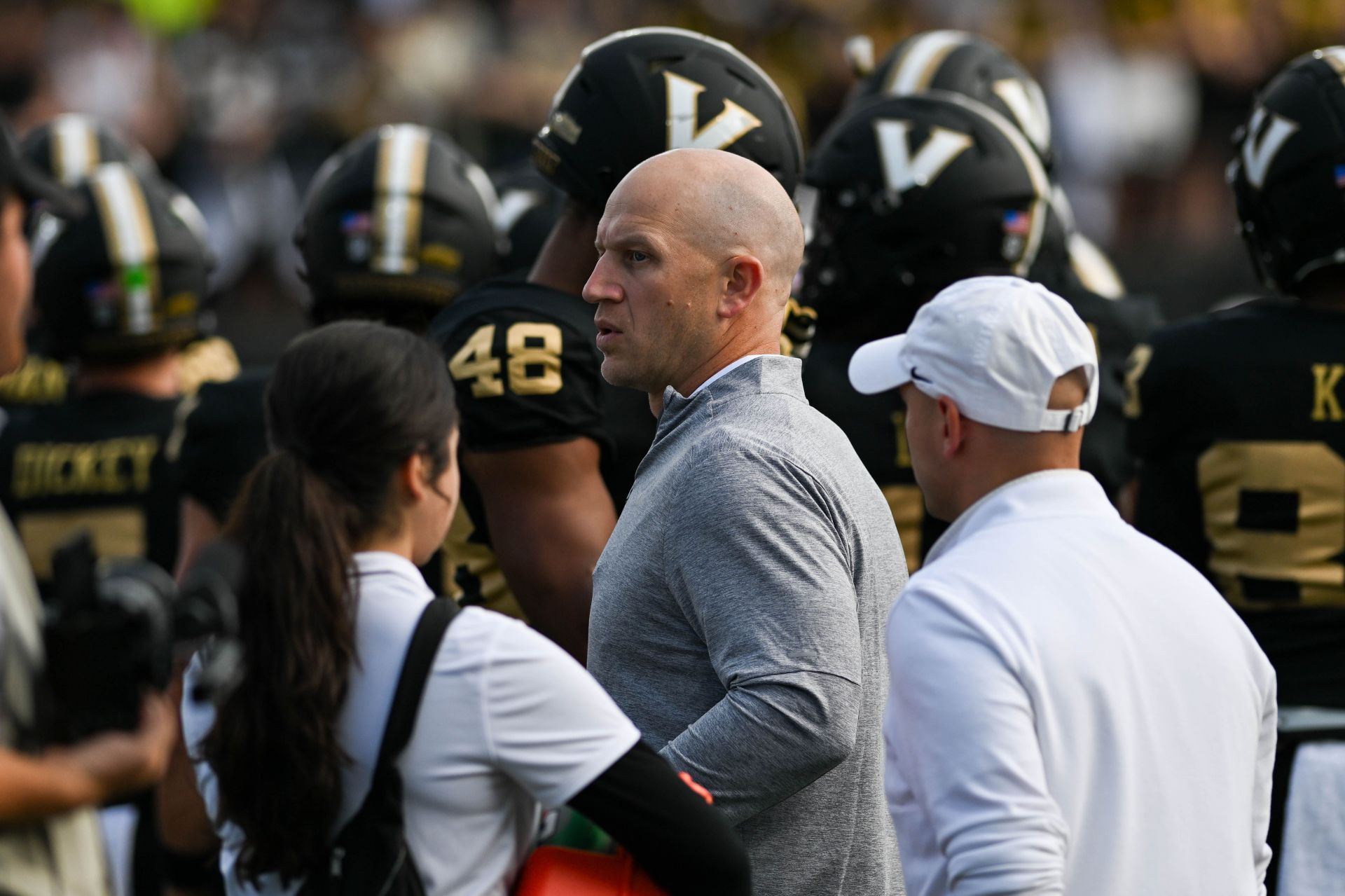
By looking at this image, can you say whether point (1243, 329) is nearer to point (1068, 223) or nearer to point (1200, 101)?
point (1068, 223)

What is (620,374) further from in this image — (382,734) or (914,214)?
(914,214)

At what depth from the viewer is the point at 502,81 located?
542 inches

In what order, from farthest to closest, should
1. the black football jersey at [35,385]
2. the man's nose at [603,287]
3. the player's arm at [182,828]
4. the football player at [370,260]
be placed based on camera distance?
the black football jersey at [35,385] → the football player at [370,260] → the player's arm at [182,828] → the man's nose at [603,287]

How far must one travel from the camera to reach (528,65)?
13.8 m

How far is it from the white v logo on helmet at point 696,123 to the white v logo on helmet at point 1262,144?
4.39ft

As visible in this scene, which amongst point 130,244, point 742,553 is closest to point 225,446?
point 130,244

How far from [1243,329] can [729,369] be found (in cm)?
171

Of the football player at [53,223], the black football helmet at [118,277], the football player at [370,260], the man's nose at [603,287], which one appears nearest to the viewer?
the man's nose at [603,287]

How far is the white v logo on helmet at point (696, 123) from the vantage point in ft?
13.0

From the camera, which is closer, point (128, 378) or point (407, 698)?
point (407, 698)

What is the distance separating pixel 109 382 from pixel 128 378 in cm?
6

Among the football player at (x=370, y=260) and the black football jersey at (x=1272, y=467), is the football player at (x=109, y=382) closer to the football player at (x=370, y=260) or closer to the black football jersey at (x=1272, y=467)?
the football player at (x=370, y=260)

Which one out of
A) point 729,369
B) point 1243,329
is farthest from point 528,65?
point 729,369

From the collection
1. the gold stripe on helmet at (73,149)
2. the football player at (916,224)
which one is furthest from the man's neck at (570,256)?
the gold stripe on helmet at (73,149)
